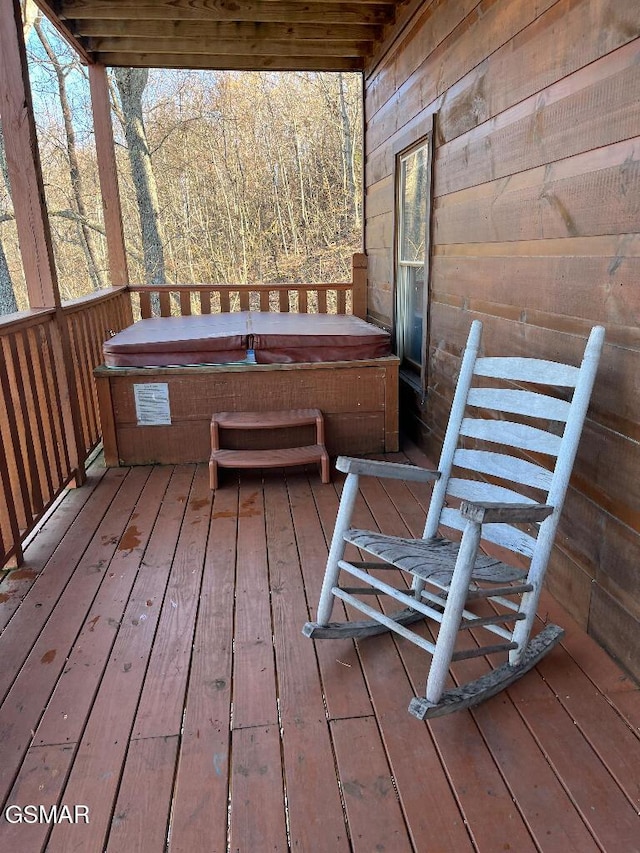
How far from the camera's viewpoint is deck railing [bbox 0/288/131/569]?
229cm

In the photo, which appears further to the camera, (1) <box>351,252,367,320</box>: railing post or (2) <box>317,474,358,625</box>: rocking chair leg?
(1) <box>351,252,367,320</box>: railing post

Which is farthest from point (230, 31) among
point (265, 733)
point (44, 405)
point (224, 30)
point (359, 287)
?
point (265, 733)

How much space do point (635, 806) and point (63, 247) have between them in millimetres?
11278

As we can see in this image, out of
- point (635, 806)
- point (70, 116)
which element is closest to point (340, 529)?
point (635, 806)

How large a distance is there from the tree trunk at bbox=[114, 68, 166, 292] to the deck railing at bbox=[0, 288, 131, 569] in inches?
256

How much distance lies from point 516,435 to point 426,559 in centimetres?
51

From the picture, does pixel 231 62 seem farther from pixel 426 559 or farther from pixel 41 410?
pixel 426 559

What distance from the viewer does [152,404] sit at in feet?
10.9

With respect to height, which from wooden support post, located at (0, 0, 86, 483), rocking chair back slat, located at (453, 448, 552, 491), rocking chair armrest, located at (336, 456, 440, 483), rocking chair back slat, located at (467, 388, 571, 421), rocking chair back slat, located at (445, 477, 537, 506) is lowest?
rocking chair back slat, located at (445, 477, 537, 506)

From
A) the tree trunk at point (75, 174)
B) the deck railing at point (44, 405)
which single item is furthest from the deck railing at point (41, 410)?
the tree trunk at point (75, 174)

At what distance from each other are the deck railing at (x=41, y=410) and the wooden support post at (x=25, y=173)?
6cm

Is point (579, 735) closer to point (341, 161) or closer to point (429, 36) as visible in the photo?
point (429, 36)

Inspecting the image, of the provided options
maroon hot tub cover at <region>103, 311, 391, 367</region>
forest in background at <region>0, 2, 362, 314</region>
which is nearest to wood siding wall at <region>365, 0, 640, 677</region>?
maroon hot tub cover at <region>103, 311, 391, 367</region>

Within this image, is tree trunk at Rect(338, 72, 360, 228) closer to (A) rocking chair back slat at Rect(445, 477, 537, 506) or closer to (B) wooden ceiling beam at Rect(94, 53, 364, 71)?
(B) wooden ceiling beam at Rect(94, 53, 364, 71)
